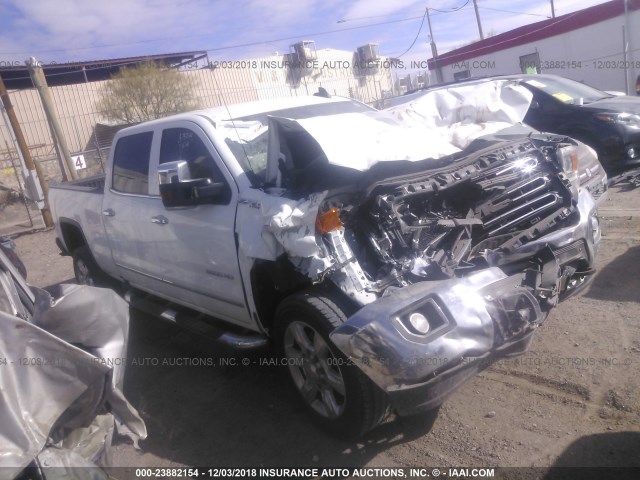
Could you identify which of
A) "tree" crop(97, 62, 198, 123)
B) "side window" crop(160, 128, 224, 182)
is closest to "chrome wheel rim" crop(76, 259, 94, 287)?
"side window" crop(160, 128, 224, 182)

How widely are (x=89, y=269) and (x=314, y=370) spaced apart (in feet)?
12.4

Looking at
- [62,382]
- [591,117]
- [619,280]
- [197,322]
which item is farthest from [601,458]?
[591,117]

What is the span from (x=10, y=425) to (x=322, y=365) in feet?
5.29

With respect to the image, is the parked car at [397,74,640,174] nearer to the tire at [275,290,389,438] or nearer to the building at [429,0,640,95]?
the tire at [275,290,389,438]

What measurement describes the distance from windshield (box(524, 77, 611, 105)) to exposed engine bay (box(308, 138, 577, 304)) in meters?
5.43

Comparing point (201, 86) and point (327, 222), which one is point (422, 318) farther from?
point (201, 86)

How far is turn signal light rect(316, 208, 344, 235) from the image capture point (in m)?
3.05

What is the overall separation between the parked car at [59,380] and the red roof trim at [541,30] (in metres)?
20.2

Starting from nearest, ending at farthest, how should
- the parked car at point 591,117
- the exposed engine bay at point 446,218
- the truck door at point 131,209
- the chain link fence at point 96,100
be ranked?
the exposed engine bay at point 446,218
the truck door at point 131,209
the parked car at point 591,117
the chain link fence at point 96,100

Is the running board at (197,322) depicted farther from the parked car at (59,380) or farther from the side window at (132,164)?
the side window at (132,164)

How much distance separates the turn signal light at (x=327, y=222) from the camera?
3051mm

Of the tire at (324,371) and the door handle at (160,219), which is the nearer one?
the tire at (324,371)

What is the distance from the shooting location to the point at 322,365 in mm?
3207

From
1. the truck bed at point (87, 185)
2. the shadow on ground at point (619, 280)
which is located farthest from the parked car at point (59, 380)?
the shadow on ground at point (619, 280)
